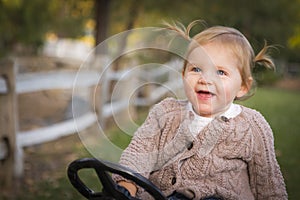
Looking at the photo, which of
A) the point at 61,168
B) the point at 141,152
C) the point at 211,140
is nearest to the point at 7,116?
the point at 61,168

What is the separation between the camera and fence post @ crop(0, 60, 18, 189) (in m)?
4.46

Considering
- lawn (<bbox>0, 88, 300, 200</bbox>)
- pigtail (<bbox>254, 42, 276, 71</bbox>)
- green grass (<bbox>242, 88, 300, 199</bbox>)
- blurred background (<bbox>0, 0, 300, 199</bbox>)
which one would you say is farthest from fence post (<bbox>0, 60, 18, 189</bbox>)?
pigtail (<bbox>254, 42, 276, 71</bbox>)

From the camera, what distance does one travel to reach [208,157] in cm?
188

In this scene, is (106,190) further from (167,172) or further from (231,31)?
(231,31)

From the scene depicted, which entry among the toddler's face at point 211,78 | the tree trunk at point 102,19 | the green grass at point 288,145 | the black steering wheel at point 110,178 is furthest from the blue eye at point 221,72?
the tree trunk at point 102,19

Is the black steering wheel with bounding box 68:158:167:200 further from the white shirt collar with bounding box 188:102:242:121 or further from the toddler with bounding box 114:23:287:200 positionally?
the white shirt collar with bounding box 188:102:242:121

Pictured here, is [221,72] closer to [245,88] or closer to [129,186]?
[245,88]

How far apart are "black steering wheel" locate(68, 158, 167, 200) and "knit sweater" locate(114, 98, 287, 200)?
5.9 inches

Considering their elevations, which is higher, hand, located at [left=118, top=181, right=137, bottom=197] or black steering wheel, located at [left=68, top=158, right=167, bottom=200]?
black steering wheel, located at [left=68, top=158, right=167, bottom=200]

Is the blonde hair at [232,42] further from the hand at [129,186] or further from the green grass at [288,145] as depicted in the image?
the green grass at [288,145]

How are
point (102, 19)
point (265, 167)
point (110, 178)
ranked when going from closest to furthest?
point (110, 178), point (265, 167), point (102, 19)

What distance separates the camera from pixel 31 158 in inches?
228

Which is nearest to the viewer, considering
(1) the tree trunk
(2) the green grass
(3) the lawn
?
(3) the lawn

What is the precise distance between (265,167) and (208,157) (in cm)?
21
